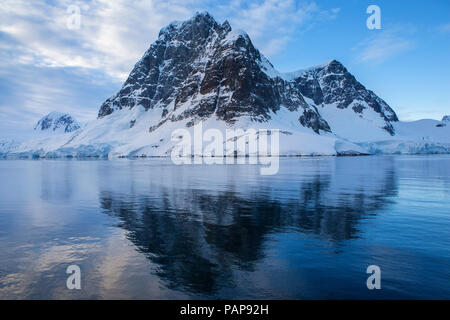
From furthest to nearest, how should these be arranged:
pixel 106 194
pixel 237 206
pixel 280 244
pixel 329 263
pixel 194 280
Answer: pixel 106 194, pixel 237 206, pixel 280 244, pixel 329 263, pixel 194 280

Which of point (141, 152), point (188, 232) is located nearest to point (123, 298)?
point (188, 232)

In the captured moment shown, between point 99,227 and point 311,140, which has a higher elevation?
point 311,140

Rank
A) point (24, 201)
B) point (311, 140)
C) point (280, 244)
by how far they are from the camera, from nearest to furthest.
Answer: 1. point (280, 244)
2. point (24, 201)
3. point (311, 140)

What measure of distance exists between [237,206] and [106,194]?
11635 mm

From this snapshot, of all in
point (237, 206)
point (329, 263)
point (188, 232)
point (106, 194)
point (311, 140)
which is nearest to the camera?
point (329, 263)

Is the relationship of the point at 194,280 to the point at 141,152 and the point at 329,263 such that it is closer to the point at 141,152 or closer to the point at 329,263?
the point at 329,263

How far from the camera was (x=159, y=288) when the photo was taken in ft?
27.4

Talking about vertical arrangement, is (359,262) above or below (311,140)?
below

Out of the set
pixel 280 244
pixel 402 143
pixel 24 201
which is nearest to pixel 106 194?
pixel 24 201

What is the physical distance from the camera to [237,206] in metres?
19.9

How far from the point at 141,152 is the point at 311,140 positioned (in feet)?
275
